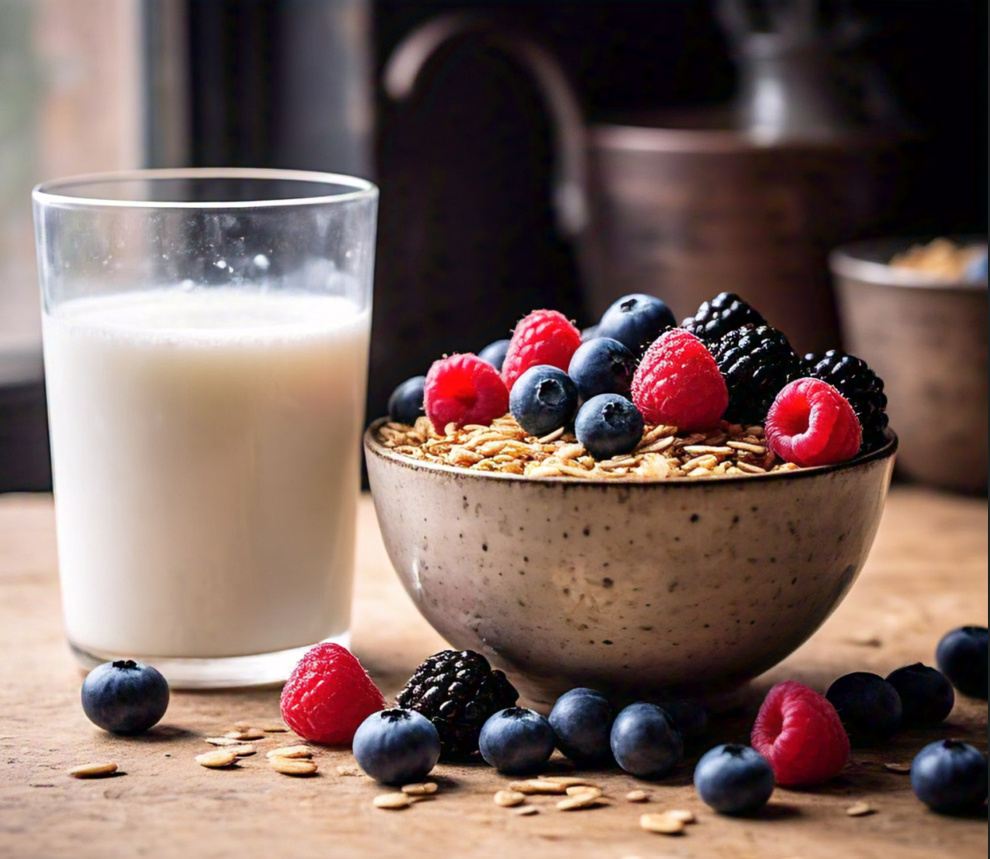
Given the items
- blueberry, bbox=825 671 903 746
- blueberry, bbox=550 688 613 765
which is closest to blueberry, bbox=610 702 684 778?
blueberry, bbox=550 688 613 765

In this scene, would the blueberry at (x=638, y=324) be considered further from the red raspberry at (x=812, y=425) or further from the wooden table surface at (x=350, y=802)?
the wooden table surface at (x=350, y=802)

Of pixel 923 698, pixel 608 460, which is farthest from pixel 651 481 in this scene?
pixel 923 698

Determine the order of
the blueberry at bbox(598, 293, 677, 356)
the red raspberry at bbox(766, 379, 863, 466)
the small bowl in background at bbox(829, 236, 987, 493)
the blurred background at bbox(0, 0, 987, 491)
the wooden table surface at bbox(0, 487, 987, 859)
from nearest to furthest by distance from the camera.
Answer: the wooden table surface at bbox(0, 487, 987, 859) < the red raspberry at bbox(766, 379, 863, 466) < the blueberry at bbox(598, 293, 677, 356) < the small bowl in background at bbox(829, 236, 987, 493) < the blurred background at bbox(0, 0, 987, 491)

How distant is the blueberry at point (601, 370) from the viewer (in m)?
0.89

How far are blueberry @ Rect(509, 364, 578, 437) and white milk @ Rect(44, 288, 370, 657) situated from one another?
0.16 m

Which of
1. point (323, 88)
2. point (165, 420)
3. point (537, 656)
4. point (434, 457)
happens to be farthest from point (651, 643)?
point (323, 88)

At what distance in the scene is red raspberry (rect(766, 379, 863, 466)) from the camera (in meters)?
0.84

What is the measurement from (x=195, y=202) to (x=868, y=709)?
571 mm


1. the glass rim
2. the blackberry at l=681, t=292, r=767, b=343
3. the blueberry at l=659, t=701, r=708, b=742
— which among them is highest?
the glass rim

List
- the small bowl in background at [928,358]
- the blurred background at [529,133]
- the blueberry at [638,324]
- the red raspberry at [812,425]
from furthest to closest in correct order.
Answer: the blurred background at [529,133], the small bowl in background at [928,358], the blueberry at [638,324], the red raspberry at [812,425]

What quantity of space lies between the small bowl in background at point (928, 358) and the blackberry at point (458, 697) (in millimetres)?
790

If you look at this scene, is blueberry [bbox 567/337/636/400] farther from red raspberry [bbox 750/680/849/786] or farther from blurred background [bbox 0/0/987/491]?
blurred background [bbox 0/0/987/491]

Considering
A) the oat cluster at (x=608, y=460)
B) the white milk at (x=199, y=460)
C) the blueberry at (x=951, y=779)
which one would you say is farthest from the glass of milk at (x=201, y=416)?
the blueberry at (x=951, y=779)

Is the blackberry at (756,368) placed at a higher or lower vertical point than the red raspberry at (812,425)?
higher
